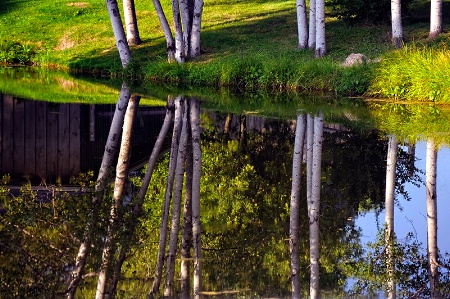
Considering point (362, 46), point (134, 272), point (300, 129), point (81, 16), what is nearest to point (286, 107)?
point (300, 129)

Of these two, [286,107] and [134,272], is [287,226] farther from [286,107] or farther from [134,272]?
[286,107]

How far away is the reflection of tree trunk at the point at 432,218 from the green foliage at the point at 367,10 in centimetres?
1722

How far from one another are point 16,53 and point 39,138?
21.2 metres

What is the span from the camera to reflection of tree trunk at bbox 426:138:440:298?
6926 millimetres

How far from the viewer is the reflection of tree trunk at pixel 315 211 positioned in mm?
6768

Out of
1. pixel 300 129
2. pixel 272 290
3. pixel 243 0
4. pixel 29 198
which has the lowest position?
pixel 272 290

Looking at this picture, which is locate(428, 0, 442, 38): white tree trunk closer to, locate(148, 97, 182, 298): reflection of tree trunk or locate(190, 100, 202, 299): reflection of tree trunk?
locate(190, 100, 202, 299): reflection of tree trunk

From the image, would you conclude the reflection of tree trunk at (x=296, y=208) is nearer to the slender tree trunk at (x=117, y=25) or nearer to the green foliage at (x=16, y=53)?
the slender tree trunk at (x=117, y=25)

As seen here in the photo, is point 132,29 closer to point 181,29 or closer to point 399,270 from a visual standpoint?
point 181,29

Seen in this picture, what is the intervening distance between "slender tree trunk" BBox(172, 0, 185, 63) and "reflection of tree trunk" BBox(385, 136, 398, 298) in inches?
539

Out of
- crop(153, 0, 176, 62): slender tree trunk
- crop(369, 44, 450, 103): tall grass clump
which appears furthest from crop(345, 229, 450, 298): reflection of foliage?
crop(153, 0, 176, 62): slender tree trunk

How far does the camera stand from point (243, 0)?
137 feet

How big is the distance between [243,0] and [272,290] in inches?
1436

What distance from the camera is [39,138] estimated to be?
50.7ft
